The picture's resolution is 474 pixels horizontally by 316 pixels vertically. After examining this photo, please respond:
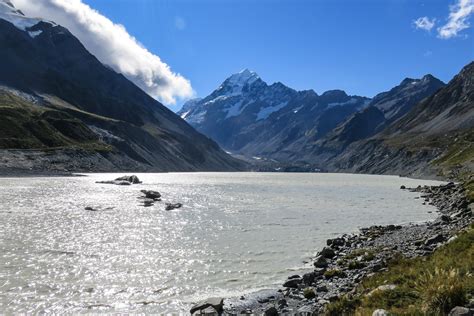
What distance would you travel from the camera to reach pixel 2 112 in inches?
7530

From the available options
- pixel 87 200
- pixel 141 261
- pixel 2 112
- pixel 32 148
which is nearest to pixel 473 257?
pixel 141 261

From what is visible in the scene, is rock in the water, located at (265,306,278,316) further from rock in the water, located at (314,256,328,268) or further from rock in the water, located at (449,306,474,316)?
rock in the water, located at (314,256,328,268)

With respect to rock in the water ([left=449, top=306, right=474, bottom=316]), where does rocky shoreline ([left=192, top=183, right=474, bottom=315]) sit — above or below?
below

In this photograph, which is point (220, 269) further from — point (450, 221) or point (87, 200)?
point (87, 200)

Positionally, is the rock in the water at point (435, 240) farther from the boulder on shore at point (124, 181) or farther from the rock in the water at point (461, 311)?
the boulder on shore at point (124, 181)

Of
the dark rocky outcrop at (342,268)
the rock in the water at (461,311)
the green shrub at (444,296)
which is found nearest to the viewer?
the rock in the water at (461,311)

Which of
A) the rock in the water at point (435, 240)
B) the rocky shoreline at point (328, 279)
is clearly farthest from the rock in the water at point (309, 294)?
the rock in the water at point (435, 240)

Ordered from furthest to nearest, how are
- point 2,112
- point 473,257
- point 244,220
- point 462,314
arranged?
point 2,112 < point 244,220 < point 473,257 < point 462,314

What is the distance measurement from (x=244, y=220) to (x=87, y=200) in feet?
111

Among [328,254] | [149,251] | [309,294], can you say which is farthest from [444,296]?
[149,251]

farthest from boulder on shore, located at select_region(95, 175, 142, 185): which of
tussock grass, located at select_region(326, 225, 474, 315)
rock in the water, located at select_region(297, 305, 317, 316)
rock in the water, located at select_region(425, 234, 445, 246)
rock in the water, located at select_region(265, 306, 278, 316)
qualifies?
rock in the water, located at select_region(297, 305, 317, 316)

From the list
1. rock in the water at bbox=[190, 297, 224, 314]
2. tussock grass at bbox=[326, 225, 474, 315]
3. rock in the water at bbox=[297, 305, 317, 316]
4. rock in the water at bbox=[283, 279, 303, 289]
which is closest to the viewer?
tussock grass at bbox=[326, 225, 474, 315]

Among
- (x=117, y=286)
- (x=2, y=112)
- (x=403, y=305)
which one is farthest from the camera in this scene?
(x=2, y=112)

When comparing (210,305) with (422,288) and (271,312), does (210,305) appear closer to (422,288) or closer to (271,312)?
(271,312)
